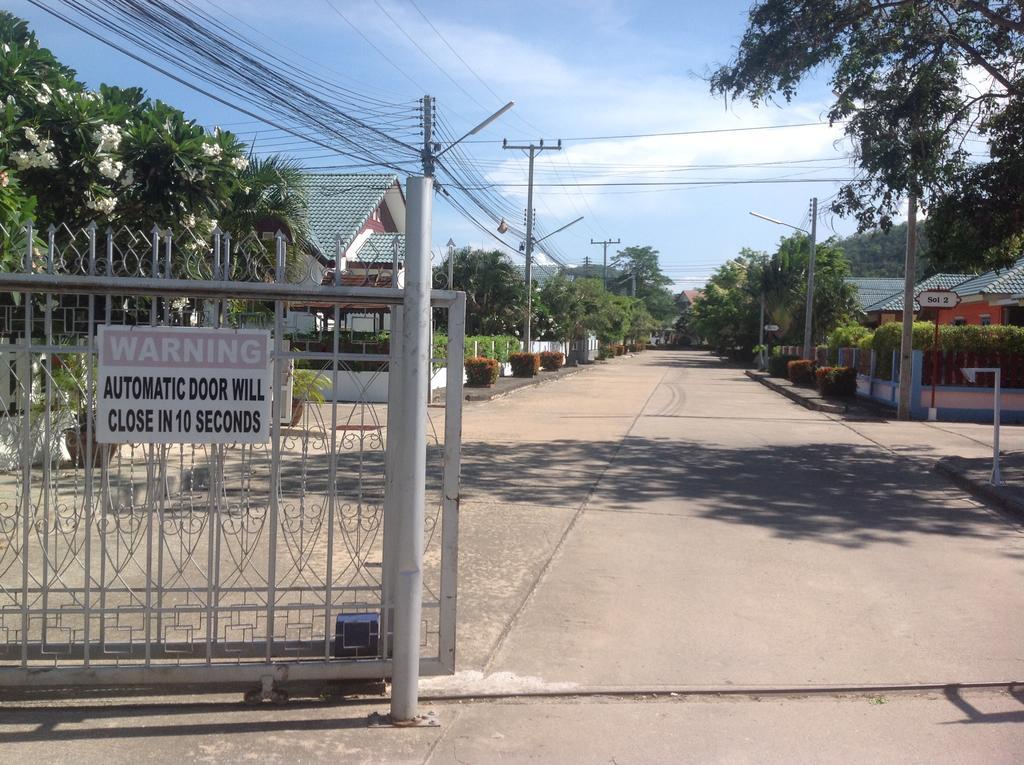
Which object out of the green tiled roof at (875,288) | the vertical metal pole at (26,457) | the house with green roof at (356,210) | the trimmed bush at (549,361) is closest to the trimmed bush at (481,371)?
the house with green roof at (356,210)

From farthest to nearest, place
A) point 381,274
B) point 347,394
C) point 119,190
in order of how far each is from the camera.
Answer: point 347,394, point 119,190, point 381,274

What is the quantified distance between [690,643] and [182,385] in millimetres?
3199

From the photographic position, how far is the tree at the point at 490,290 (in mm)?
39906

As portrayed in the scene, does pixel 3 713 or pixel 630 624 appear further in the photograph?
pixel 630 624

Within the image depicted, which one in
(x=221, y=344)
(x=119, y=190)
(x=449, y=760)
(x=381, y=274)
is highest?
(x=119, y=190)

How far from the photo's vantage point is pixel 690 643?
18.5 feet

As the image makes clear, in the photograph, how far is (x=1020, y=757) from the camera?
13.6 feet

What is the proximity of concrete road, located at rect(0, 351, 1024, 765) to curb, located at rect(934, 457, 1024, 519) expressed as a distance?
0.23 metres

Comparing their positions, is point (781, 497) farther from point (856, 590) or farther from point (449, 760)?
point (449, 760)

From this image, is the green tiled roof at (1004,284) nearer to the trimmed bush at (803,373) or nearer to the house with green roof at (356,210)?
the trimmed bush at (803,373)

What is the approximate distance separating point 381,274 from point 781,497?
24.0 feet

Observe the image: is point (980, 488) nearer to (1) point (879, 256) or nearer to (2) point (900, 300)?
(2) point (900, 300)

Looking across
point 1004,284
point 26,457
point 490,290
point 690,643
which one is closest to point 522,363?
point 490,290

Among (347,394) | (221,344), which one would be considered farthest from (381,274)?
(347,394)
